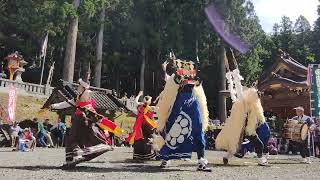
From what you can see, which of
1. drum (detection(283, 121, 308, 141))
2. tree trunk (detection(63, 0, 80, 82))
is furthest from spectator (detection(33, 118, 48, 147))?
drum (detection(283, 121, 308, 141))

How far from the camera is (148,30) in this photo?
131ft

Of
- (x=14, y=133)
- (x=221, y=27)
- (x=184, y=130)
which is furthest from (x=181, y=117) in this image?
(x=221, y=27)

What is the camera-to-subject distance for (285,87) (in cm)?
2481

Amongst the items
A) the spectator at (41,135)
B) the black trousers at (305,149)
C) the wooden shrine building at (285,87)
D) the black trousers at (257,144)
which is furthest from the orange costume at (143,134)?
the wooden shrine building at (285,87)

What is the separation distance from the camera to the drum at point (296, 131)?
12.7 metres

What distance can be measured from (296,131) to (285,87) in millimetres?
12345

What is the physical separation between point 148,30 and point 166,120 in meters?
31.8

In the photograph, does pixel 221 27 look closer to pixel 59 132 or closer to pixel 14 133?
pixel 59 132

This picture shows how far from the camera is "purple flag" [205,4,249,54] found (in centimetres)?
3468

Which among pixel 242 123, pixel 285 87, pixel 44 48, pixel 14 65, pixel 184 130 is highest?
pixel 44 48

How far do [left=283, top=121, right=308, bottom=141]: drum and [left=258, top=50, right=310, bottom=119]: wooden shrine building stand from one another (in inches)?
408

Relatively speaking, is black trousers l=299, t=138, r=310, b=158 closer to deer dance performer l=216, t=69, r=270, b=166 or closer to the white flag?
deer dance performer l=216, t=69, r=270, b=166

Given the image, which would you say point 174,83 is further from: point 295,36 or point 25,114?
point 295,36

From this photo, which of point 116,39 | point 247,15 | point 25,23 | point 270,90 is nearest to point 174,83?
point 270,90
